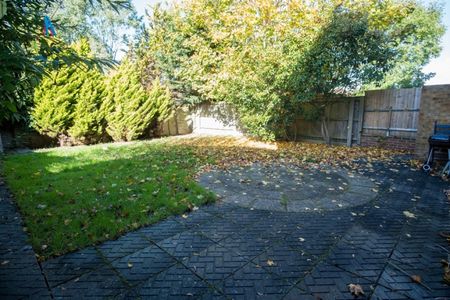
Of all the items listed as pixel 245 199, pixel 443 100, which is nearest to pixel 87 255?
pixel 245 199

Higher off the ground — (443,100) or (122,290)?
(443,100)

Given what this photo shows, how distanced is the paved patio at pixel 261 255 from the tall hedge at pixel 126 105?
689 cm

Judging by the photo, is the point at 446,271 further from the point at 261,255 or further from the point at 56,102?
the point at 56,102

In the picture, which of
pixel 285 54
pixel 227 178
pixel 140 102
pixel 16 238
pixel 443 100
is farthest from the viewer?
pixel 140 102

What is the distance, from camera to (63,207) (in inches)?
136

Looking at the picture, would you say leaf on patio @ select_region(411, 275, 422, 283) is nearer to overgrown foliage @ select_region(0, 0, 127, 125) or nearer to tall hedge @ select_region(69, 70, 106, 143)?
overgrown foliage @ select_region(0, 0, 127, 125)

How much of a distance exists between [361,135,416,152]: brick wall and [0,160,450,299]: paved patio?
4.69 meters

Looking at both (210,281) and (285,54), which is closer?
(210,281)

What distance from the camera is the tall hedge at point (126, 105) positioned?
33.8ft

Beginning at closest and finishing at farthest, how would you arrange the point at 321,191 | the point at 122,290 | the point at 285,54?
the point at 122,290 < the point at 321,191 < the point at 285,54

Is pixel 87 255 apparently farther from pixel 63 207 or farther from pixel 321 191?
→ pixel 321 191

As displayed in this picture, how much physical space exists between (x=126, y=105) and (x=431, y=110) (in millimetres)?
10416

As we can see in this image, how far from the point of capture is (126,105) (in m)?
10.4

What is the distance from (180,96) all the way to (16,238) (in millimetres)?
12579
